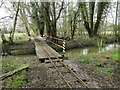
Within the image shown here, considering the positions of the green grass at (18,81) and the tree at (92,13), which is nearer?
the green grass at (18,81)

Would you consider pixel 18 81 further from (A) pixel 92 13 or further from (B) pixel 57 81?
(A) pixel 92 13

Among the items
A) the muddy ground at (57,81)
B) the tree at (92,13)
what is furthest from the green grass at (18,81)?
the tree at (92,13)

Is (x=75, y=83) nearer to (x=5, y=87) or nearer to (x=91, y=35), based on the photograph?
(x=5, y=87)

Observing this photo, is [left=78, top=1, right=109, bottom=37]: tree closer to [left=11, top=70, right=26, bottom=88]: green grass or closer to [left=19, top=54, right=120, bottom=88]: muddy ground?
[left=19, top=54, right=120, bottom=88]: muddy ground

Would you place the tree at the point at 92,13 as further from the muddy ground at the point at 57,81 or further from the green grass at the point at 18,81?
the green grass at the point at 18,81

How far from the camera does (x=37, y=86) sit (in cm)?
429

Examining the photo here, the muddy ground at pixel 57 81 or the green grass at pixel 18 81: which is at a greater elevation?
the green grass at pixel 18 81

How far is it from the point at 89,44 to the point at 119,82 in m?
15.5

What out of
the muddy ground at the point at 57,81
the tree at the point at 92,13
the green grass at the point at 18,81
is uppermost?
the tree at the point at 92,13

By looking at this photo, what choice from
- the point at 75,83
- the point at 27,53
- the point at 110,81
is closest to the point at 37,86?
the point at 75,83

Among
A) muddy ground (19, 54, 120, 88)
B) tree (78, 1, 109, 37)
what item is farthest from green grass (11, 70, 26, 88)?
tree (78, 1, 109, 37)

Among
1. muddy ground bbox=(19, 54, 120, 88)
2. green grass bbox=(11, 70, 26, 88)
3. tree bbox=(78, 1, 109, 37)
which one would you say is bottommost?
muddy ground bbox=(19, 54, 120, 88)

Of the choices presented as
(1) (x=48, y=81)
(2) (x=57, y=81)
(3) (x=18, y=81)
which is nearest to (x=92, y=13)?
(2) (x=57, y=81)

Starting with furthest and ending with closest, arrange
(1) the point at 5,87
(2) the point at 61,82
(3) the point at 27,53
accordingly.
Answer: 1. (3) the point at 27,53
2. (2) the point at 61,82
3. (1) the point at 5,87
